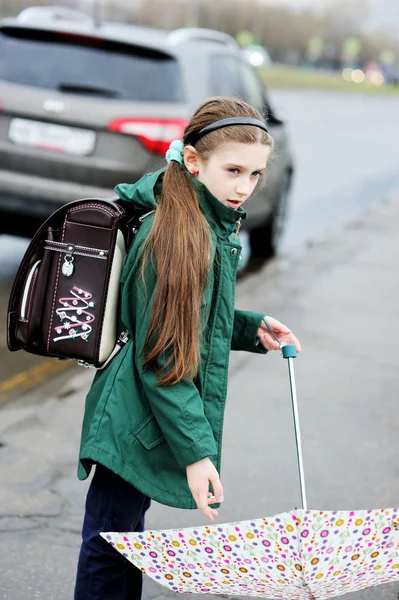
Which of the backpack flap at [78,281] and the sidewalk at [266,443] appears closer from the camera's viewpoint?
the backpack flap at [78,281]

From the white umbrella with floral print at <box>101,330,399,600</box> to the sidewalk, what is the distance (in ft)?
2.95

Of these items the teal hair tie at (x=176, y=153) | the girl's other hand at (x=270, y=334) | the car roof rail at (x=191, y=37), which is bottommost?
the girl's other hand at (x=270, y=334)

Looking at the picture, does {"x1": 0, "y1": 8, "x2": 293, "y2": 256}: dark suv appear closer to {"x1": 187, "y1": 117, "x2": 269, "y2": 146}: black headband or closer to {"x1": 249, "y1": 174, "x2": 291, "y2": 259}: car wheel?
{"x1": 249, "y1": 174, "x2": 291, "y2": 259}: car wheel

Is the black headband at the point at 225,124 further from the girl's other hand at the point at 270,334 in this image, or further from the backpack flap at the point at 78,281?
the girl's other hand at the point at 270,334

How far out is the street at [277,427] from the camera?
10.1 ft

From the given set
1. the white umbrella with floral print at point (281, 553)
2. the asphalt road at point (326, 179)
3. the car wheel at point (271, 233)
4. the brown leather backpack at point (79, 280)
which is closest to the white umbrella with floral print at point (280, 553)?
the white umbrella with floral print at point (281, 553)

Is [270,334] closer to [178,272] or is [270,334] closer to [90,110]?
[178,272]

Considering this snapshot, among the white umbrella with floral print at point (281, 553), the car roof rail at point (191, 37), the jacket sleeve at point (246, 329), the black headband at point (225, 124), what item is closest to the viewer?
the white umbrella with floral print at point (281, 553)

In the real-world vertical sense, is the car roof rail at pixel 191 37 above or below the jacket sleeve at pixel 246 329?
above

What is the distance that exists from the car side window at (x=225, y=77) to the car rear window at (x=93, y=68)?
0.49 metres

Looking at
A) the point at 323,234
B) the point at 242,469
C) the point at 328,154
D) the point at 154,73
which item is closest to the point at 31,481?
the point at 242,469

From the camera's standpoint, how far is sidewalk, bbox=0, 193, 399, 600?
301 centimetres

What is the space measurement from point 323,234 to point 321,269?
1854 mm

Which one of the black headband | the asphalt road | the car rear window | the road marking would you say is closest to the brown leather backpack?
the black headband
